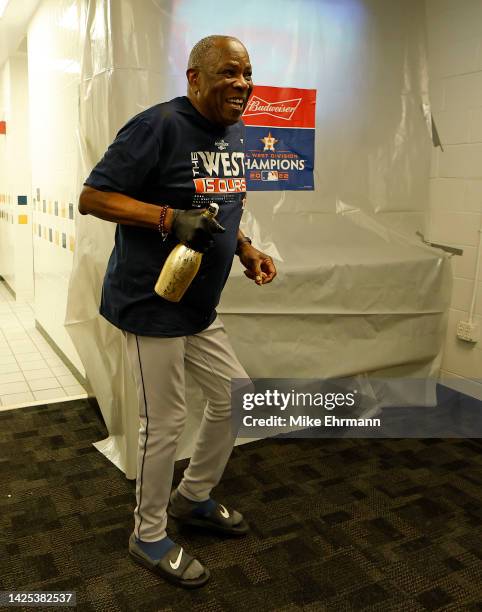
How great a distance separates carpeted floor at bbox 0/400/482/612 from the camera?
1.59m

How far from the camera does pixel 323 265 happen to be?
2.53 meters

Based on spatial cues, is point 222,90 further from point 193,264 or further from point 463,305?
point 463,305

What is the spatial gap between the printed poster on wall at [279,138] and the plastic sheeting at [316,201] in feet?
0.16

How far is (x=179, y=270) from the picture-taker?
1418mm

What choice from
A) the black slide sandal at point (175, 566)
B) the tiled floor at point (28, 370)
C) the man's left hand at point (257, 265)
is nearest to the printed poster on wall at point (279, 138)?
the man's left hand at point (257, 265)

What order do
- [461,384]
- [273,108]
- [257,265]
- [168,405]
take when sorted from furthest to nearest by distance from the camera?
[461,384] → [273,108] → [257,265] → [168,405]

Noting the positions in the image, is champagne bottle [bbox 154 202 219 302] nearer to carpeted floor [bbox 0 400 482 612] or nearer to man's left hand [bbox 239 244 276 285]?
man's left hand [bbox 239 244 276 285]

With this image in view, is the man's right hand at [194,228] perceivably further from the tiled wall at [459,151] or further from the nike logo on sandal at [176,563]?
the tiled wall at [459,151]

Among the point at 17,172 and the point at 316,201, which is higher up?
the point at 17,172

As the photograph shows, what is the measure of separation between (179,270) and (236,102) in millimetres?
469

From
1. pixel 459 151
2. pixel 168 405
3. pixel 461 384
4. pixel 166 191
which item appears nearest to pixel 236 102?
pixel 166 191

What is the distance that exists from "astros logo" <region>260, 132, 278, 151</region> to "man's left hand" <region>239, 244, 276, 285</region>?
2.47 ft

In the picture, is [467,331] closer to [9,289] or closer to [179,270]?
[179,270]

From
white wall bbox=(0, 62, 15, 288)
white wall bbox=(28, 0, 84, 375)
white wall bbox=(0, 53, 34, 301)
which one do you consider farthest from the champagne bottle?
white wall bbox=(0, 62, 15, 288)
